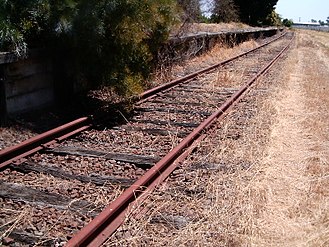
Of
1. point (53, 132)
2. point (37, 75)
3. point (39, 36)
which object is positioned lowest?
point (53, 132)

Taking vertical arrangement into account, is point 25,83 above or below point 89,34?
below

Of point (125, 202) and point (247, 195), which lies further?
point (247, 195)

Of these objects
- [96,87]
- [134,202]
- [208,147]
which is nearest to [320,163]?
[208,147]

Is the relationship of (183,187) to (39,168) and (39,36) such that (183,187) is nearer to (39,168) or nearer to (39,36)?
(39,168)

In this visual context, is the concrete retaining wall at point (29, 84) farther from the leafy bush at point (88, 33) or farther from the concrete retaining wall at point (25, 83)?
the leafy bush at point (88, 33)

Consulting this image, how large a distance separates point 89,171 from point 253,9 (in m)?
47.9

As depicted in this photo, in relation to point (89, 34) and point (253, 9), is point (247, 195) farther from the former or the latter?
point (253, 9)

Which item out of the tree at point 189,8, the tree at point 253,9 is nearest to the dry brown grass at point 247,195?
the tree at point 189,8

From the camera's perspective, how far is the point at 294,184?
5.04m

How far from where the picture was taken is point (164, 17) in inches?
373

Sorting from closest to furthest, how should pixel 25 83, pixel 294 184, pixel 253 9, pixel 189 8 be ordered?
pixel 294 184 → pixel 25 83 → pixel 189 8 → pixel 253 9

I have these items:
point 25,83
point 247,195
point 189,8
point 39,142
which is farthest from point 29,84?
point 189,8

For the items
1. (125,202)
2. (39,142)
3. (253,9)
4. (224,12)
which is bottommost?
(125,202)

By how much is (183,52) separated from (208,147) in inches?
390
